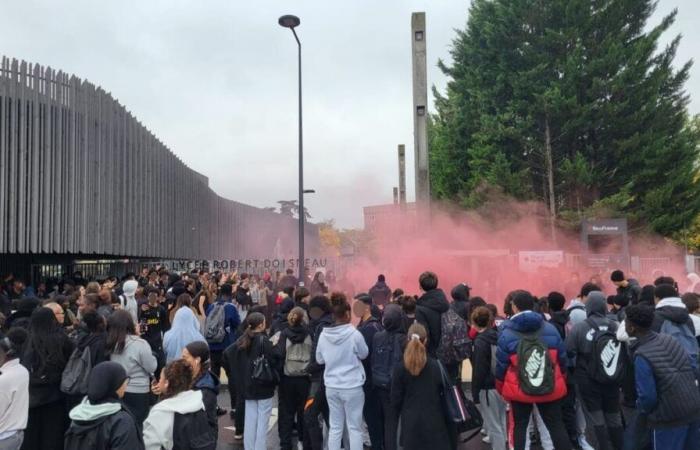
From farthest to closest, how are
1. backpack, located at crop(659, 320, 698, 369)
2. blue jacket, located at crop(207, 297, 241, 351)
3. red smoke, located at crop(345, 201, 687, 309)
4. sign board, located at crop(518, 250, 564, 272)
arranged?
red smoke, located at crop(345, 201, 687, 309) < sign board, located at crop(518, 250, 564, 272) < blue jacket, located at crop(207, 297, 241, 351) < backpack, located at crop(659, 320, 698, 369)

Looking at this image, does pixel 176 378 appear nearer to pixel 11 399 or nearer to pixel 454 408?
pixel 11 399

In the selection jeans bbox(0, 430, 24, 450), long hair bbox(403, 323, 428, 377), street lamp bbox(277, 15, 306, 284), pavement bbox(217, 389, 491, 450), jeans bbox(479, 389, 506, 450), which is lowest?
pavement bbox(217, 389, 491, 450)

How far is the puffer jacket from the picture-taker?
14.9ft

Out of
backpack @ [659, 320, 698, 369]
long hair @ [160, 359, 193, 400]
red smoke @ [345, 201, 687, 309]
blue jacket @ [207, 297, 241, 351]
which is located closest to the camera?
long hair @ [160, 359, 193, 400]

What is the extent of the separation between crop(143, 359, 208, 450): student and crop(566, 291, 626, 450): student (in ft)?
12.6

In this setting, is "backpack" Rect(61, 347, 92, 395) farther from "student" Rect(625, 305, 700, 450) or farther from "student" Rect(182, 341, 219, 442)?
"student" Rect(625, 305, 700, 450)

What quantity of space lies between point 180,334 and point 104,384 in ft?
10.3

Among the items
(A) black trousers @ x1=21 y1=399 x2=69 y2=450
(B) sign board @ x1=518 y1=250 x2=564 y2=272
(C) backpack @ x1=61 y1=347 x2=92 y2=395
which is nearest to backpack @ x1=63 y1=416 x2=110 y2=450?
(C) backpack @ x1=61 y1=347 x2=92 y2=395

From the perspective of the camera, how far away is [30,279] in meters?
17.9

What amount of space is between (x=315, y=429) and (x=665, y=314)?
371 cm

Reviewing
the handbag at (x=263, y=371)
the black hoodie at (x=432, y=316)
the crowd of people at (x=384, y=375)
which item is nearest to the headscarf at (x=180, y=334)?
the crowd of people at (x=384, y=375)

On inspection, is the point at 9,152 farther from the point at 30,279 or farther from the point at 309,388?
the point at 309,388

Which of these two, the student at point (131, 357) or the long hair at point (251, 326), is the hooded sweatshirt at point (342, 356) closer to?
the long hair at point (251, 326)

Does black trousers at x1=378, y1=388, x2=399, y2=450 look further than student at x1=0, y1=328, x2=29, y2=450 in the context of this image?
Yes
